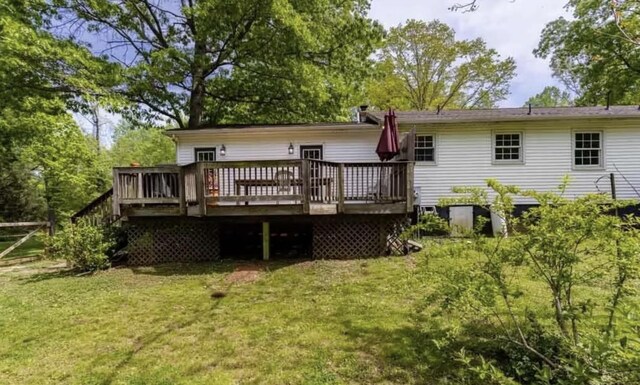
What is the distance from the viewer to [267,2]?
11.2 meters

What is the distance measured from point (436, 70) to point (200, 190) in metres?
21.0

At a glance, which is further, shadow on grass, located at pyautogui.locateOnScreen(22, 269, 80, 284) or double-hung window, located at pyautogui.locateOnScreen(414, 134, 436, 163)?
double-hung window, located at pyautogui.locateOnScreen(414, 134, 436, 163)

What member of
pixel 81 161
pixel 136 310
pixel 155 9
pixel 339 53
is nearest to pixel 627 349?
pixel 136 310

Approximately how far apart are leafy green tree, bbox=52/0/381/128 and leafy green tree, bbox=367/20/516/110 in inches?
363

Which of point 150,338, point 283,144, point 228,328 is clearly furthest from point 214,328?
point 283,144

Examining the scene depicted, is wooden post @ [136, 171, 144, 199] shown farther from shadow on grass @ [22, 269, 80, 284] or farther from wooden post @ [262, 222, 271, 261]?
wooden post @ [262, 222, 271, 261]

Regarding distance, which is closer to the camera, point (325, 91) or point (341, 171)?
point (341, 171)

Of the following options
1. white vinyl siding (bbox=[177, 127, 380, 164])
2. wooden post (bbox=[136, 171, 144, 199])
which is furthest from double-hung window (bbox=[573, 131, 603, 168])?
wooden post (bbox=[136, 171, 144, 199])

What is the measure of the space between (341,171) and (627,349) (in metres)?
5.63

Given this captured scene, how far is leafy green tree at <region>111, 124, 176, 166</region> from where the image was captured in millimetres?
30828

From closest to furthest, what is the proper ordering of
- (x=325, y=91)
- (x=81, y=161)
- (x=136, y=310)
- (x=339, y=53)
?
(x=136, y=310) → (x=325, y=91) → (x=339, y=53) → (x=81, y=161)

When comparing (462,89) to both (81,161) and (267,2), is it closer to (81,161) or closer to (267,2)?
(267,2)

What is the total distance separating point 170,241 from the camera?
308 inches

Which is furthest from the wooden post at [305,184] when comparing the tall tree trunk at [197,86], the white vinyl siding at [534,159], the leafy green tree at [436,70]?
the leafy green tree at [436,70]
